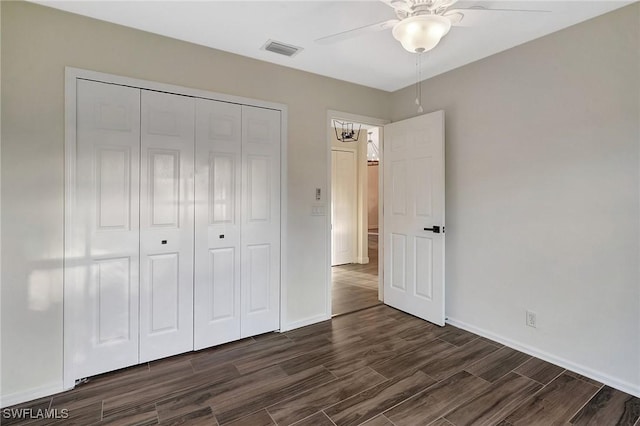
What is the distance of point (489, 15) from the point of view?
7.18 ft

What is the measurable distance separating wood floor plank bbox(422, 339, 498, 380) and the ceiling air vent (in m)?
2.81

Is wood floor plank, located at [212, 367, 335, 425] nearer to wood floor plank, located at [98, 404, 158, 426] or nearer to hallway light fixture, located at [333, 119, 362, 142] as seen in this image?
wood floor plank, located at [98, 404, 158, 426]

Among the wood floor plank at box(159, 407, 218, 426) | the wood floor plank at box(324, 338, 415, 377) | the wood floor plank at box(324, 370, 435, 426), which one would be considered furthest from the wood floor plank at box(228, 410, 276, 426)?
the wood floor plank at box(324, 338, 415, 377)

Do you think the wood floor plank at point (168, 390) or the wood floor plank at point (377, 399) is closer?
the wood floor plank at point (377, 399)

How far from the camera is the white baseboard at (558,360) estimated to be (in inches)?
84.4

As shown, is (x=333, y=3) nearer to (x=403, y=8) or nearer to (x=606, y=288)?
(x=403, y=8)

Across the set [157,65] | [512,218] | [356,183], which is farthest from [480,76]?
[356,183]

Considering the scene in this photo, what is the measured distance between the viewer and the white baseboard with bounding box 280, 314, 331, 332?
314 centimetres

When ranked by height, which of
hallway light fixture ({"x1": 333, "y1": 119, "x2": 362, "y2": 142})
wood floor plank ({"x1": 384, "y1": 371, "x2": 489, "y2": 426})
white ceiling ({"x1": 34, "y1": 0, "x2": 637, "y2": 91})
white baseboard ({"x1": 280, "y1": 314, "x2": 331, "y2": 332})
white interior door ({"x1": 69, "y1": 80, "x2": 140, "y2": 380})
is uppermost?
hallway light fixture ({"x1": 333, "y1": 119, "x2": 362, "y2": 142})

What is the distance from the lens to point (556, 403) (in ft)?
6.65

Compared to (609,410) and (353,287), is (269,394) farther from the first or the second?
(353,287)

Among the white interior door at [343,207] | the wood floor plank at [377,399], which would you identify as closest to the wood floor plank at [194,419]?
the wood floor plank at [377,399]

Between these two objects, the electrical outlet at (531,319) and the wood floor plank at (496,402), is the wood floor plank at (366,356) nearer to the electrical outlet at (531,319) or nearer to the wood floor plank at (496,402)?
the wood floor plank at (496,402)

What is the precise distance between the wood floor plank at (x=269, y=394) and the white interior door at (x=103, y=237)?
0.97 metres
